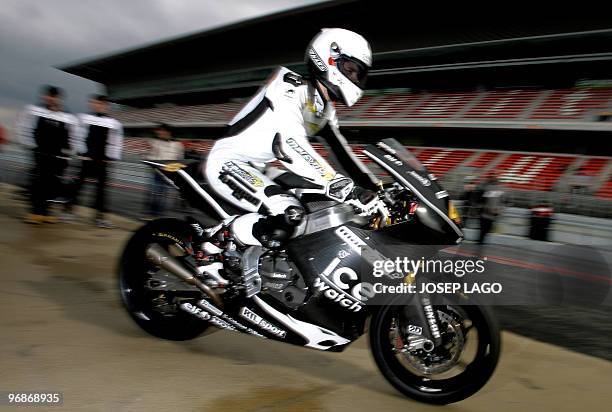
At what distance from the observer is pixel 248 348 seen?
358 cm

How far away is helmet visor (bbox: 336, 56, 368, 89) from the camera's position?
3.16 metres

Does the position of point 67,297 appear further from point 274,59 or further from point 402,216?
point 274,59

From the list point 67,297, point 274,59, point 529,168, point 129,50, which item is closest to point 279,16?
point 274,59

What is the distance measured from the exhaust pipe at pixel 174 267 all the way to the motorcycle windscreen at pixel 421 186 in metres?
1.22

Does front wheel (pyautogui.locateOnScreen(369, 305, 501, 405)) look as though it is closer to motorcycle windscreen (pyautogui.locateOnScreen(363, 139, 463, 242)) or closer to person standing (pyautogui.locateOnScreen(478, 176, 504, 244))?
motorcycle windscreen (pyautogui.locateOnScreen(363, 139, 463, 242))

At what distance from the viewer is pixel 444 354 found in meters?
2.79

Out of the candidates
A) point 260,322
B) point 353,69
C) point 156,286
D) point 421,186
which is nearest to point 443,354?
point 421,186

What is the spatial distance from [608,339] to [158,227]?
141 inches

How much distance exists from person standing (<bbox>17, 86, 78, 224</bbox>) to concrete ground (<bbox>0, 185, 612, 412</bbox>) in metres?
3.56

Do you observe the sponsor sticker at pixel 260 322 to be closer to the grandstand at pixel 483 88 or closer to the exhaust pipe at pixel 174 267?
the exhaust pipe at pixel 174 267

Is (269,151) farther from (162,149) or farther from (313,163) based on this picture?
(162,149)

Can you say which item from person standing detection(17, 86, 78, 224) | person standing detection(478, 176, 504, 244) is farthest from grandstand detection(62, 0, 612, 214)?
person standing detection(17, 86, 78, 224)

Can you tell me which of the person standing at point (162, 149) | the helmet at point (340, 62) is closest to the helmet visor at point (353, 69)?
the helmet at point (340, 62)

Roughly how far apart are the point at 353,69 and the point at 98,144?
5667mm
